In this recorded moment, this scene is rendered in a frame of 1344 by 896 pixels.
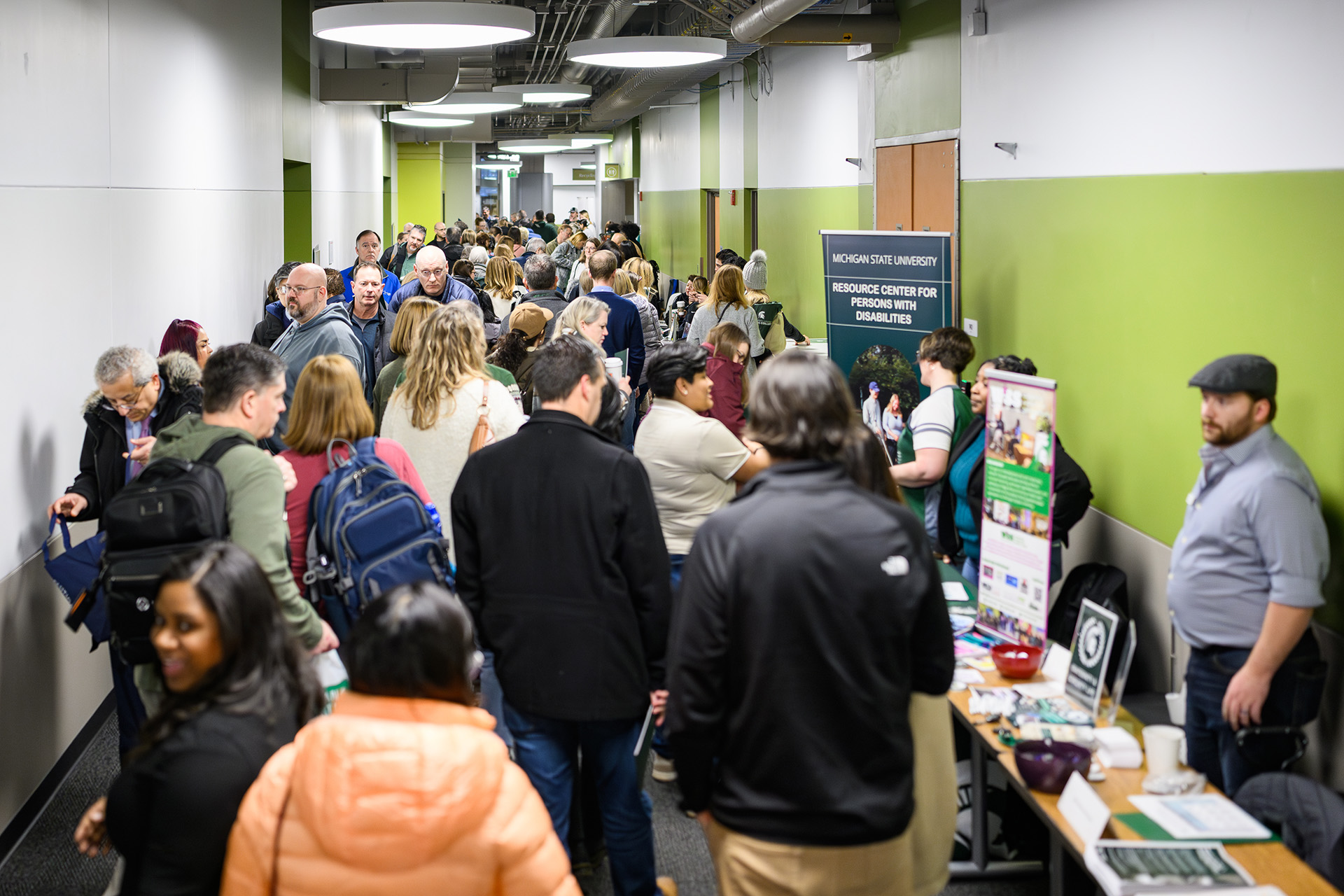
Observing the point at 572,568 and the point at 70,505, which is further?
the point at 70,505

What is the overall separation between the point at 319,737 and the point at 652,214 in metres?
23.0

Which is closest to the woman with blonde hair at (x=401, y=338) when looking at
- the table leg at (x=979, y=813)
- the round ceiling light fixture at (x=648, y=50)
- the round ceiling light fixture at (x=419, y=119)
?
the table leg at (x=979, y=813)

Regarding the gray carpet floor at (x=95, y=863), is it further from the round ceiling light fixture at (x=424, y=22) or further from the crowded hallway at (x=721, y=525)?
the round ceiling light fixture at (x=424, y=22)

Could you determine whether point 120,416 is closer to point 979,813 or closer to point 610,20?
point 979,813

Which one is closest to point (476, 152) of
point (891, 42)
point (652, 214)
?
point (652, 214)

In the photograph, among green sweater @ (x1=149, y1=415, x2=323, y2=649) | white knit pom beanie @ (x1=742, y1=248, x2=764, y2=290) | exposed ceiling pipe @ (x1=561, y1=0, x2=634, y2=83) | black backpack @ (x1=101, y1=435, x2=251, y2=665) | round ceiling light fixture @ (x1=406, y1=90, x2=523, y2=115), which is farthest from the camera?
round ceiling light fixture @ (x1=406, y1=90, x2=523, y2=115)

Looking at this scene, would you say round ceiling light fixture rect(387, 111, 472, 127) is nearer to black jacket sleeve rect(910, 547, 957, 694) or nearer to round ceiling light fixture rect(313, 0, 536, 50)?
round ceiling light fixture rect(313, 0, 536, 50)

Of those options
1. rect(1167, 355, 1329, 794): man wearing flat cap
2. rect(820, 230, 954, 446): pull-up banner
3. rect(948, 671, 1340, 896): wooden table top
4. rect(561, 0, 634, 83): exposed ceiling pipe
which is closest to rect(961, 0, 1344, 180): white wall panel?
rect(820, 230, 954, 446): pull-up banner

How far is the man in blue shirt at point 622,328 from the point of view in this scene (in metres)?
6.96

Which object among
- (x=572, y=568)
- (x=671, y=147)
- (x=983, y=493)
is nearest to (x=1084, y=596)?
(x=983, y=493)

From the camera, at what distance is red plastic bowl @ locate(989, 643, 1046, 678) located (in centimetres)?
372

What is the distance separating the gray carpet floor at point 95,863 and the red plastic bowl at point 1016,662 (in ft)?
2.11

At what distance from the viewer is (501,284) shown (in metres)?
8.70

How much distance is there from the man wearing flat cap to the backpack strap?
257cm
